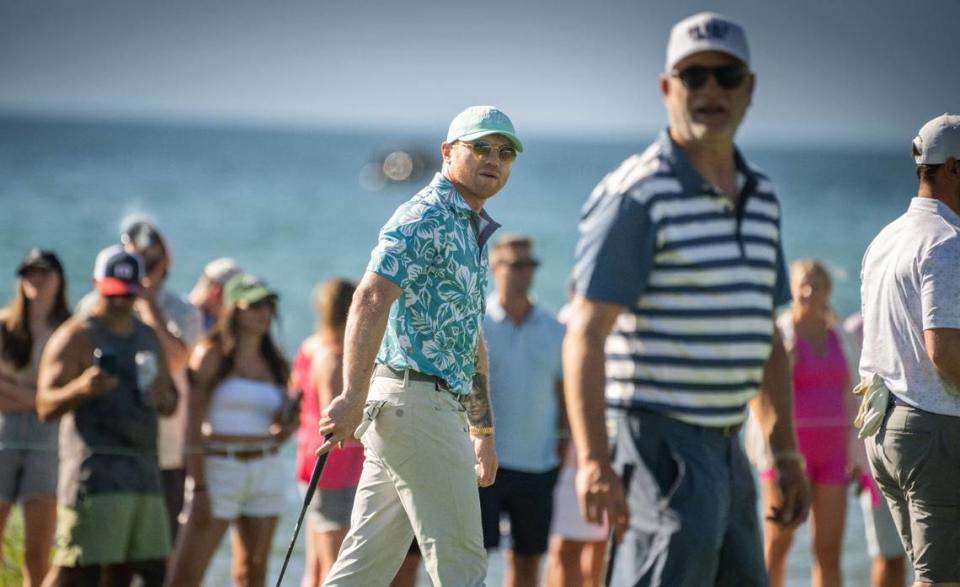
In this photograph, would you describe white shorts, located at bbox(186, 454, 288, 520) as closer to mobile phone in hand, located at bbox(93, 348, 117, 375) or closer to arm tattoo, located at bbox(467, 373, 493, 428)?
mobile phone in hand, located at bbox(93, 348, 117, 375)

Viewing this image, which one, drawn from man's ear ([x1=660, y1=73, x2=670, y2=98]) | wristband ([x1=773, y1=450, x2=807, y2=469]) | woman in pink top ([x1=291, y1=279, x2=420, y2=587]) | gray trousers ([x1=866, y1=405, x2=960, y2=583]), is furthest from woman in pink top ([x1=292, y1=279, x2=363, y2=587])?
gray trousers ([x1=866, y1=405, x2=960, y2=583])

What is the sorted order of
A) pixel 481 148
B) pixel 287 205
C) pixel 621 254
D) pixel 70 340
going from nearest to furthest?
pixel 481 148 → pixel 621 254 → pixel 70 340 → pixel 287 205

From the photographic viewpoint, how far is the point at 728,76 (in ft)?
18.4

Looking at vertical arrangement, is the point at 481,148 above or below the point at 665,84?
below

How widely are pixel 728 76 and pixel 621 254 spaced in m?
0.76

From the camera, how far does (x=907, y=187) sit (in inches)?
3499

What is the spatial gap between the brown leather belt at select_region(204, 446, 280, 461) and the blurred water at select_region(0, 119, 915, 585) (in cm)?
286

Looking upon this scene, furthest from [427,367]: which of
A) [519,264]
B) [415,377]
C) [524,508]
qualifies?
[519,264]

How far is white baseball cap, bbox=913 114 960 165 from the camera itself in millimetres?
5039

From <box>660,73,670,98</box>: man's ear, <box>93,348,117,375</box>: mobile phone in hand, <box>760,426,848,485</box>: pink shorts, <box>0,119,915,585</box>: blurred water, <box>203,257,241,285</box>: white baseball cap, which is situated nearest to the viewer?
<box>660,73,670,98</box>: man's ear

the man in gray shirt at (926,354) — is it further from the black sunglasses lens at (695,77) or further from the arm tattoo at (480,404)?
the arm tattoo at (480,404)

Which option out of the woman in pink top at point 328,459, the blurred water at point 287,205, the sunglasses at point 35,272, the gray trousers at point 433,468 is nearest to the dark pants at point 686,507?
the gray trousers at point 433,468

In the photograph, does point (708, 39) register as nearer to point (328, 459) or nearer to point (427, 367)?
point (427, 367)

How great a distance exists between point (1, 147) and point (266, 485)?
9754 centimetres
